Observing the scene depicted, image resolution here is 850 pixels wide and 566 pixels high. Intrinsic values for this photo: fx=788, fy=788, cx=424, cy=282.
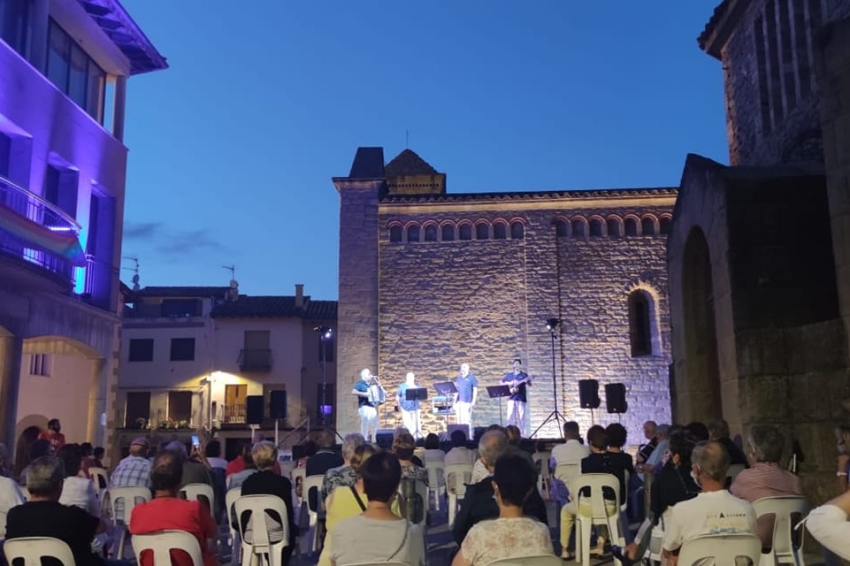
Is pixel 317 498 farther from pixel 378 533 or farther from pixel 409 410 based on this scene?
pixel 409 410

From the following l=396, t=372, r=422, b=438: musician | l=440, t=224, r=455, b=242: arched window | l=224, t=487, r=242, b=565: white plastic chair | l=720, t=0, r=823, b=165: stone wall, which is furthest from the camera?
l=440, t=224, r=455, b=242: arched window

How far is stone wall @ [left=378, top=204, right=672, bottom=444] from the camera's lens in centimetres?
2114

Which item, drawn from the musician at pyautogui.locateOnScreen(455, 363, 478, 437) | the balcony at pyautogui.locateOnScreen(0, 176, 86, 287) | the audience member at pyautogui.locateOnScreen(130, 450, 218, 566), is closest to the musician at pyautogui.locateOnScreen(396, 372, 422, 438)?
the musician at pyautogui.locateOnScreen(455, 363, 478, 437)

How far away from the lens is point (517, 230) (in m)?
22.3

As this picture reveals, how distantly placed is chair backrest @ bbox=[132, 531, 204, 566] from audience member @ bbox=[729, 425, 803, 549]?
3.15 meters

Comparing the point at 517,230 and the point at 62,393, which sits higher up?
the point at 517,230

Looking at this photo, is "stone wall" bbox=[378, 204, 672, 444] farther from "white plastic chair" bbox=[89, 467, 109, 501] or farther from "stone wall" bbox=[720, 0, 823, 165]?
"white plastic chair" bbox=[89, 467, 109, 501]

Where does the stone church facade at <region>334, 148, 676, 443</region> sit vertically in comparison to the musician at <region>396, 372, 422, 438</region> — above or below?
above

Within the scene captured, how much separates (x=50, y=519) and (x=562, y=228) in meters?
19.4

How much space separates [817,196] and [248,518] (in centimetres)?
654

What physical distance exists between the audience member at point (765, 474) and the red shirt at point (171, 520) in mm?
3135

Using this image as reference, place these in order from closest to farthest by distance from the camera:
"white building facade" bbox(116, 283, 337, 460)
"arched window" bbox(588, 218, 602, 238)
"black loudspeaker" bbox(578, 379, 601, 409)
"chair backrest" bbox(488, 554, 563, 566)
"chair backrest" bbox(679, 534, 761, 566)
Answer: "chair backrest" bbox(488, 554, 563, 566)
"chair backrest" bbox(679, 534, 761, 566)
"black loudspeaker" bbox(578, 379, 601, 409)
"arched window" bbox(588, 218, 602, 238)
"white building facade" bbox(116, 283, 337, 460)

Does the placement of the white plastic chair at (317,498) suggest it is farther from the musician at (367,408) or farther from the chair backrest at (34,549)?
the musician at (367,408)

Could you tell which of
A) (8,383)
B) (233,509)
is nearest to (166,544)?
(233,509)
